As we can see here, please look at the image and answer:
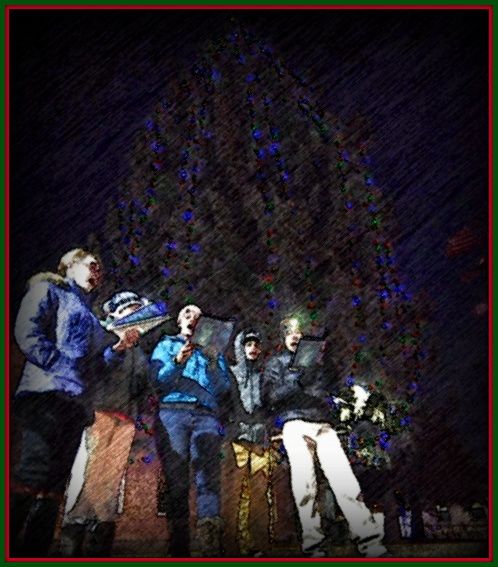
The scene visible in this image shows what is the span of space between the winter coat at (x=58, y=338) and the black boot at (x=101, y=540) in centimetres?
86

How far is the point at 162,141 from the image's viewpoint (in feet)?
13.9

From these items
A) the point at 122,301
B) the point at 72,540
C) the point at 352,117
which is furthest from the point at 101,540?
the point at 352,117

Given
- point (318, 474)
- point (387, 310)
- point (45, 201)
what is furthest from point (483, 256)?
point (45, 201)

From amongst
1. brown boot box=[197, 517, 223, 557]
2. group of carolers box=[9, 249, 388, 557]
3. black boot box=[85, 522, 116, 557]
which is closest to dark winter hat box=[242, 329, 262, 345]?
group of carolers box=[9, 249, 388, 557]

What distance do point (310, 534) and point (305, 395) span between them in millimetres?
885

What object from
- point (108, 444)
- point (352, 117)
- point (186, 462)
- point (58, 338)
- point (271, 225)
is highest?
point (352, 117)

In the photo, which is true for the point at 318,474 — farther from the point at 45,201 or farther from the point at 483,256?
the point at 45,201

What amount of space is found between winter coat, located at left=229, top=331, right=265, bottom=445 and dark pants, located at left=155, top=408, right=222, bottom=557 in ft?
0.53

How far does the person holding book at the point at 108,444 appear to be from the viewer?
11.2ft

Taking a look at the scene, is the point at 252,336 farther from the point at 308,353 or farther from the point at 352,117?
the point at 352,117

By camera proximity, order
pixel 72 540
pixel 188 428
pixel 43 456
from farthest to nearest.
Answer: pixel 188 428 < pixel 43 456 < pixel 72 540

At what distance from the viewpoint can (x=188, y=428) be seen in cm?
364

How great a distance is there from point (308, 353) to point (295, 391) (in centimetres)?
29

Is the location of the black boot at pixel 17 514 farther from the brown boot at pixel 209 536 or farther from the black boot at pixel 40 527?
the brown boot at pixel 209 536
